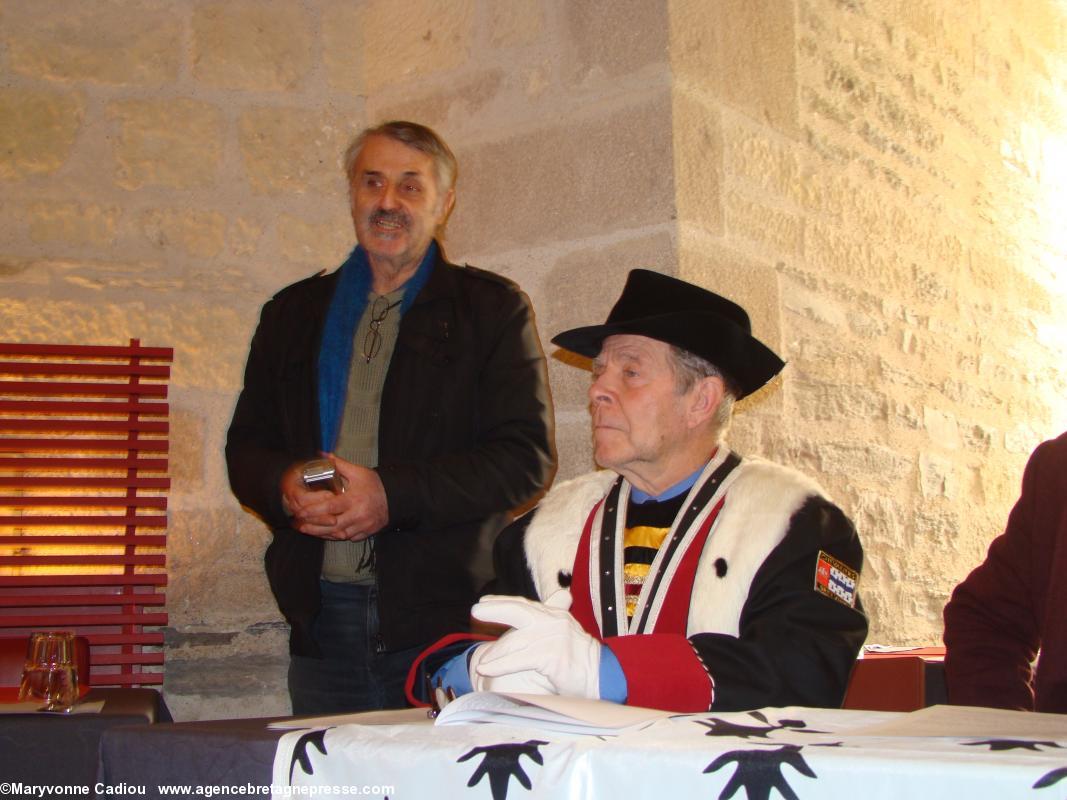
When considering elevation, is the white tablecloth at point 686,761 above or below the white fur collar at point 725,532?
below

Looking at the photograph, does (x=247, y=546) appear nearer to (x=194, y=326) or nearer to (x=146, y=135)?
(x=194, y=326)

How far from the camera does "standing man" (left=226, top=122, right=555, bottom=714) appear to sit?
247 cm

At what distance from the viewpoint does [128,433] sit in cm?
328

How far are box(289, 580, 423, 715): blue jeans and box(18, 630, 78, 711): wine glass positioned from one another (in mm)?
581

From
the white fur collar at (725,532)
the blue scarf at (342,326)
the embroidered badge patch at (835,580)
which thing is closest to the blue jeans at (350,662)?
the blue scarf at (342,326)

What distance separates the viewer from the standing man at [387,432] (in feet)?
8.10

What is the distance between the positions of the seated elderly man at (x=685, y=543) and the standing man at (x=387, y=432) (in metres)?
0.29

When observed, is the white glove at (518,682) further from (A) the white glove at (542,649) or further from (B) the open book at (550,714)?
(B) the open book at (550,714)

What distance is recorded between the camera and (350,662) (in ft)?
8.22

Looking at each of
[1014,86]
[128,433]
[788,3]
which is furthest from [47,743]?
[1014,86]

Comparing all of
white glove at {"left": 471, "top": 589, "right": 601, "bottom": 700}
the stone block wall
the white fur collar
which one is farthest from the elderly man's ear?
the stone block wall

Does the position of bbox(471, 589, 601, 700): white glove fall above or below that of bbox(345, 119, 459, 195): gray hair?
below

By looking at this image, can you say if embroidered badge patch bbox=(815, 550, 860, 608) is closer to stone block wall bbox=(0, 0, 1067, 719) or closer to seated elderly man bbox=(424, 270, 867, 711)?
Answer: seated elderly man bbox=(424, 270, 867, 711)

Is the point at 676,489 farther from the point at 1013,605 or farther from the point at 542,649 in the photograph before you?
the point at 542,649
